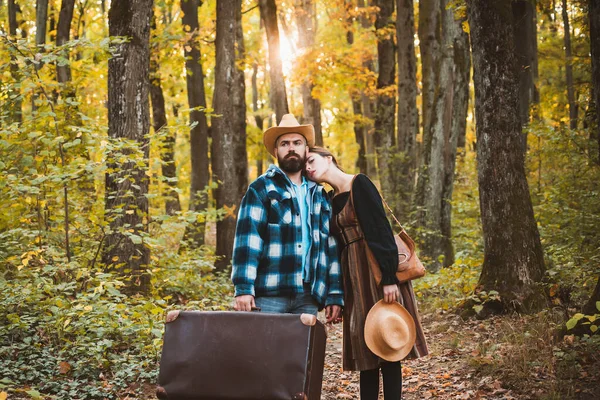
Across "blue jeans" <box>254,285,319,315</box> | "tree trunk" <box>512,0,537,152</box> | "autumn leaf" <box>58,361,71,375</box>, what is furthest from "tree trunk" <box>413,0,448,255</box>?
"blue jeans" <box>254,285,319,315</box>

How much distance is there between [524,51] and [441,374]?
9.91m

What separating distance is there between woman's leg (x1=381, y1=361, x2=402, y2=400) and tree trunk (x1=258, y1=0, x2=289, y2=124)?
11.5m

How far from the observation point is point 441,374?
6348 mm

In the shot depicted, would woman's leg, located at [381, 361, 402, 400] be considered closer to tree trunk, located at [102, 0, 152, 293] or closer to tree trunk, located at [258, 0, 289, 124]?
tree trunk, located at [102, 0, 152, 293]

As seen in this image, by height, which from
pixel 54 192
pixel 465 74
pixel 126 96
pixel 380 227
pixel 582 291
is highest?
pixel 465 74

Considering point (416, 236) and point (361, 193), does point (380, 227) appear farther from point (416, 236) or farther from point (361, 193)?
point (416, 236)

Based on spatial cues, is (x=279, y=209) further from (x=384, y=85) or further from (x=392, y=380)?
(x=384, y=85)

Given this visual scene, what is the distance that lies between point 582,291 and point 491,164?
1888mm

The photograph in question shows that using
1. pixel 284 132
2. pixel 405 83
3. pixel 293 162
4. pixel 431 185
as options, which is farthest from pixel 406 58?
pixel 293 162

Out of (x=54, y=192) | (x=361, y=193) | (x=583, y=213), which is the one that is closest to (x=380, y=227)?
(x=361, y=193)

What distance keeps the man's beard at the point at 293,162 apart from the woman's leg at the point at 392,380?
158 centimetres

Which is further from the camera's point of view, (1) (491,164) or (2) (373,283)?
(1) (491,164)

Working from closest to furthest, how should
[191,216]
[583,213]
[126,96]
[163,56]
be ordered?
1. [191,216]
2. [126,96]
3. [583,213]
4. [163,56]

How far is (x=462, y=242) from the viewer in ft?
53.6
